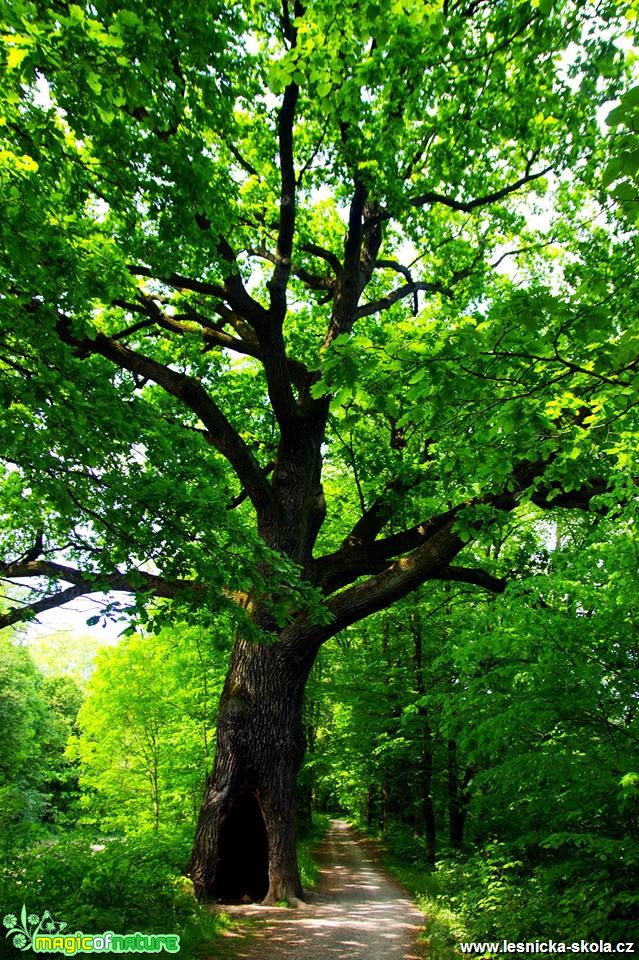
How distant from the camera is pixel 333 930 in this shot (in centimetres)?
664

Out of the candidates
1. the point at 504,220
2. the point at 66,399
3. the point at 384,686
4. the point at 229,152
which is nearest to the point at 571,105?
the point at 504,220

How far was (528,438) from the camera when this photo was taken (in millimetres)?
4113

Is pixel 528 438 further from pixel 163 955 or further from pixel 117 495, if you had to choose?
pixel 163 955

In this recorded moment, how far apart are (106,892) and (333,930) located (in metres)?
2.87

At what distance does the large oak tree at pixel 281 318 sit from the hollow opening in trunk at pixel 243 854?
3 centimetres

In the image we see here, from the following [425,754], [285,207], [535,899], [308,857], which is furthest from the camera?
[308,857]

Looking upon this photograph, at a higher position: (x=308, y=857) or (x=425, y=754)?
(x=425, y=754)

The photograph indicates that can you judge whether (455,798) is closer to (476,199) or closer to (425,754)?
(425,754)

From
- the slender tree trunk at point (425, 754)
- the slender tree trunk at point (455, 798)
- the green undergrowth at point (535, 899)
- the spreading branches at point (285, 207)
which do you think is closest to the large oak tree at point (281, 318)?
the spreading branches at point (285, 207)

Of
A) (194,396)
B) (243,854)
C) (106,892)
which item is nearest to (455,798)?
(243,854)

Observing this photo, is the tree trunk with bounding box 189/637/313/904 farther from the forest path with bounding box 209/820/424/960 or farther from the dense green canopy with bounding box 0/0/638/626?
the dense green canopy with bounding box 0/0/638/626

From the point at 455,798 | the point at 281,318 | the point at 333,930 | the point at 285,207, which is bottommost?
the point at 333,930

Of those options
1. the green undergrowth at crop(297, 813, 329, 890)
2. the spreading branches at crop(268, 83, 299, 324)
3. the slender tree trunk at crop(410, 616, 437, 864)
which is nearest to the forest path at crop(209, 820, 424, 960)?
the green undergrowth at crop(297, 813, 329, 890)

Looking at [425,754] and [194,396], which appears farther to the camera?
[425,754]
